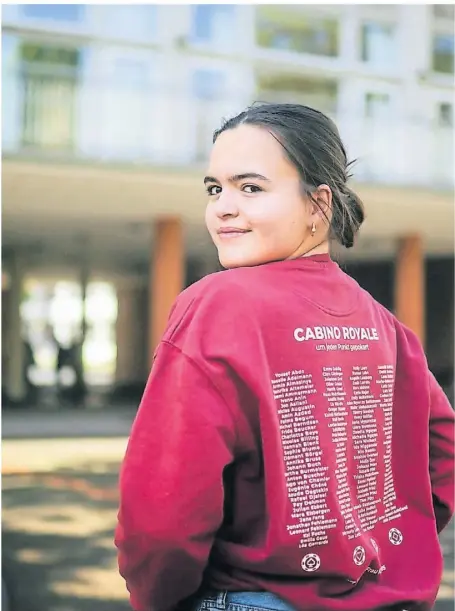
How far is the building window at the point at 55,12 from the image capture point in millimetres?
12492

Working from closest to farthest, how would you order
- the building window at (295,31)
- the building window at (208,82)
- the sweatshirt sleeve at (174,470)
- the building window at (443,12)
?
the sweatshirt sleeve at (174,470) → the building window at (208,82) → the building window at (295,31) → the building window at (443,12)

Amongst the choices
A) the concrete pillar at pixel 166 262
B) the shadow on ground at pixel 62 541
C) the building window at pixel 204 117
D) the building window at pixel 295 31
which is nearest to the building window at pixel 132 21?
the building window at pixel 204 117

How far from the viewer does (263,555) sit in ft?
3.86

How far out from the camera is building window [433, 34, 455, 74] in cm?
1633

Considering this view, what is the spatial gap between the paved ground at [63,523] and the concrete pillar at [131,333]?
37.5 feet

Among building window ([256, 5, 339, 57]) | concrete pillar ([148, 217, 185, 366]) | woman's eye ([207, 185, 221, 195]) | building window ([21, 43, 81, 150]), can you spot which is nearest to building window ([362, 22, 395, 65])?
building window ([256, 5, 339, 57])

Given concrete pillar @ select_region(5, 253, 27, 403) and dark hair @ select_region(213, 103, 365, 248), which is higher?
dark hair @ select_region(213, 103, 365, 248)

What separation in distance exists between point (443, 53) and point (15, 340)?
1040 centimetres

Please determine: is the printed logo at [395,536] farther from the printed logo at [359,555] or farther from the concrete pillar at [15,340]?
the concrete pillar at [15,340]

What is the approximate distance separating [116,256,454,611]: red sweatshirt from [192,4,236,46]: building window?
13.4 metres

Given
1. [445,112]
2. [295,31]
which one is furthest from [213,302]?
[445,112]

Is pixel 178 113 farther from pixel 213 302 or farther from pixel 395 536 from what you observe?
pixel 213 302

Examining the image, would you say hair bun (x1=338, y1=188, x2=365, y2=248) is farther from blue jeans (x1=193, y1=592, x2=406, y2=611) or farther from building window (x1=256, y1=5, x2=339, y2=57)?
building window (x1=256, y1=5, x2=339, y2=57)

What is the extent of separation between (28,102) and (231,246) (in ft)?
35.8
